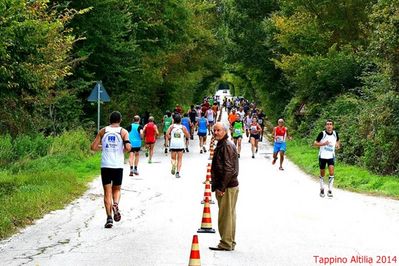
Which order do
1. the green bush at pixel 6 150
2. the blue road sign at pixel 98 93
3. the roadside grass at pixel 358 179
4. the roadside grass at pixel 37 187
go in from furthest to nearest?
the blue road sign at pixel 98 93 < the green bush at pixel 6 150 < the roadside grass at pixel 358 179 < the roadside grass at pixel 37 187

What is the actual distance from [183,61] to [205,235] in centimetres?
3739

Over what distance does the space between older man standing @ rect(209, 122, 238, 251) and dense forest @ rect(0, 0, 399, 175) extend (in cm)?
432

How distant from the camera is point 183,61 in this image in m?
47.5

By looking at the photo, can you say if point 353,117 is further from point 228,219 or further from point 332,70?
point 228,219

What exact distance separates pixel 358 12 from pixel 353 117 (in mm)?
7581

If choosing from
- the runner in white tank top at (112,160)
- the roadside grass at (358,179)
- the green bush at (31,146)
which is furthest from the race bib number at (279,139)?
the runner in white tank top at (112,160)

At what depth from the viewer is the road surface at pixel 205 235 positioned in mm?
9086

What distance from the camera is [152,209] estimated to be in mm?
13953

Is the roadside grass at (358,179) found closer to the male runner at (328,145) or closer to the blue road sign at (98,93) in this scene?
the male runner at (328,145)

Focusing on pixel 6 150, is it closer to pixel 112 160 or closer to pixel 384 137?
pixel 112 160

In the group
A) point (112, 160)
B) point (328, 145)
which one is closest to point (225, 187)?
point (112, 160)

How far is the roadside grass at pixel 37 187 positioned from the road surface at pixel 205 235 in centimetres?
26

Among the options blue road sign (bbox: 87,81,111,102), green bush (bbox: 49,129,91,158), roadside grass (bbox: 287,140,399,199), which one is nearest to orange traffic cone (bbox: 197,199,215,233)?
roadside grass (bbox: 287,140,399,199)

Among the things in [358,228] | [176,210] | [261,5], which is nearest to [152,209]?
[176,210]
